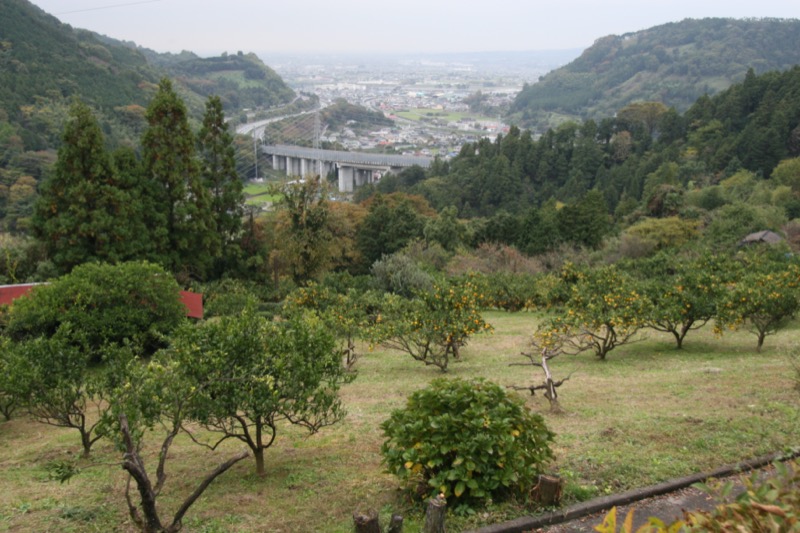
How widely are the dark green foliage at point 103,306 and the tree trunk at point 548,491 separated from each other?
1003 cm

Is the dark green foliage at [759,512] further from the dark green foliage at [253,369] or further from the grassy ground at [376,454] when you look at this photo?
the dark green foliage at [253,369]

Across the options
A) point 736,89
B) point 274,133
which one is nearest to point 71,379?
point 736,89

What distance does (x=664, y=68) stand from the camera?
128125 mm

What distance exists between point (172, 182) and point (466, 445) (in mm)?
19240

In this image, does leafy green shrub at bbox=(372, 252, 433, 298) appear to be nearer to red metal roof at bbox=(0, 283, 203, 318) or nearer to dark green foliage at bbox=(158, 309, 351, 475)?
red metal roof at bbox=(0, 283, 203, 318)

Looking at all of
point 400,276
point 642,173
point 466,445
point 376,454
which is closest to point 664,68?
point 642,173

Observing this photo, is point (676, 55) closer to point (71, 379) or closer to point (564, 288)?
point (564, 288)

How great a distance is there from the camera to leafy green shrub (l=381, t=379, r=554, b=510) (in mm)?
5457

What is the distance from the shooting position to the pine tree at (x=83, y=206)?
65.0 ft

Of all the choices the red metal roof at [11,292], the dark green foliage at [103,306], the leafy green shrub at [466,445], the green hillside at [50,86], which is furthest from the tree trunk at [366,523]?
the green hillside at [50,86]

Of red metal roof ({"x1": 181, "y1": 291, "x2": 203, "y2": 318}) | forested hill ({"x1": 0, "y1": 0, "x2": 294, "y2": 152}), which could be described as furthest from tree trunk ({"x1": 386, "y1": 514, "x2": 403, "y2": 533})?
forested hill ({"x1": 0, "y1": 0, "x2": 294, "y2": 152})

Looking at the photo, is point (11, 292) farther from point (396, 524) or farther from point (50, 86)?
point (50, 86)

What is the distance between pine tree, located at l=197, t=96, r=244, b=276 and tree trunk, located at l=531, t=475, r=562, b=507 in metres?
20.6

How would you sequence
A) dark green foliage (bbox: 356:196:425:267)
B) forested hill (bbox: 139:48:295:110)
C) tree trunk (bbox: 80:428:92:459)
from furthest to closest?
1. forested hill (bbox: 139:48:295:110)
2. dark green foliage (bbox: 356:196:425:267)
3. tree trunk (bbox: 80:428:92:459)
